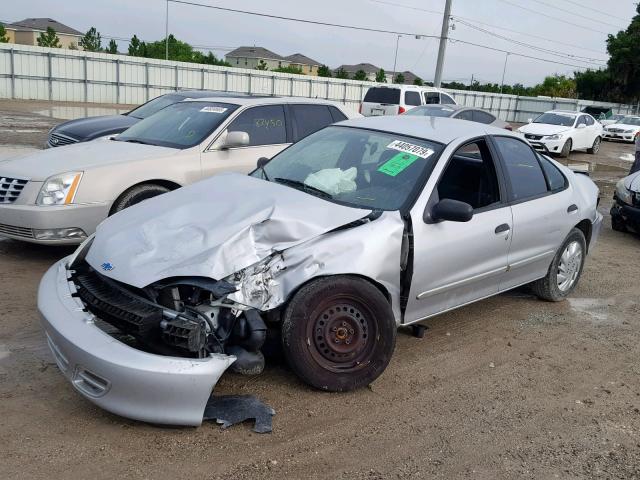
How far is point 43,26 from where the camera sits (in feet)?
300

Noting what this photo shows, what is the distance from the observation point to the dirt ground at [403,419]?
308 cm

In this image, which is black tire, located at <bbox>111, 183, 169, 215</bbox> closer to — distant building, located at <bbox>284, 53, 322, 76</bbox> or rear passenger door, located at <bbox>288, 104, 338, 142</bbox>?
rear passenger door, located at <bbox>288, 104, 338, 142</bbox>

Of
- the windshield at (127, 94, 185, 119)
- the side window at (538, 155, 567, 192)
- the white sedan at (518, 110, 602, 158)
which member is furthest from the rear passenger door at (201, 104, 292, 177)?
the white sedan at (518, 110, 602, 158)

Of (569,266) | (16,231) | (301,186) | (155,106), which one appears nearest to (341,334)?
(301,186)

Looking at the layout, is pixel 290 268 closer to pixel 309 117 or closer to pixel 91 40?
pixel 309 117

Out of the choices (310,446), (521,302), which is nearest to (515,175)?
(521,302)

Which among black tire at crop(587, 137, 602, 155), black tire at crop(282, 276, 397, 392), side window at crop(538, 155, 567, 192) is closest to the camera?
black tire at crop(282, 276, 397, 392)

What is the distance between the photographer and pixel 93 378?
123 inches

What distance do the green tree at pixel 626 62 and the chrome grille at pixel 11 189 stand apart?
176ft

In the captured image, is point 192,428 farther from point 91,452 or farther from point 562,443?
point 562,443

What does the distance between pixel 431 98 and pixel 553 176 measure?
1516cm

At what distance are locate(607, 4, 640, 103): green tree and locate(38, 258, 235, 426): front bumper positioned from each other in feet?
180

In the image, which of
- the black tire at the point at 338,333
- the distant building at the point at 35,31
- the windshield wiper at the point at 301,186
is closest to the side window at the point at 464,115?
the windshield wiper at the point at 301,186

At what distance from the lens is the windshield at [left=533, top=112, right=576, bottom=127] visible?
20625 millimetres
